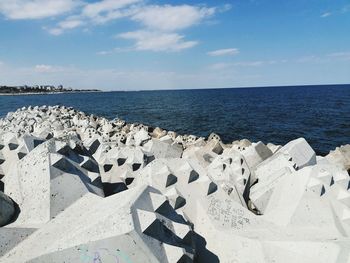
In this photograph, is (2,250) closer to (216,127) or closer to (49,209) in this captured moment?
(49,209)

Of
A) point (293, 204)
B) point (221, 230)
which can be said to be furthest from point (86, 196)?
point (293, 204)

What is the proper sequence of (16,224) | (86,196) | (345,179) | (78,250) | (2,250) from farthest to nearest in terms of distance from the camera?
(345,179) → (86,196) → (16,224) → (2,250) → (78,250)

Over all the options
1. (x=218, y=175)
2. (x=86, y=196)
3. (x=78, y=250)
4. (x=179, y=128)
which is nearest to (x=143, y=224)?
(x=78, y=250)

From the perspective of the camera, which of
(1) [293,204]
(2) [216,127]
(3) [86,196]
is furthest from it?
(2) [216,127]

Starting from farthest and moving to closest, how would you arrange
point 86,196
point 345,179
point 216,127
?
1. point 216,127
2. point 345,179
3. point 86,196

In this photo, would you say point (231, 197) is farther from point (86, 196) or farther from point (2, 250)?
point (2, 250)

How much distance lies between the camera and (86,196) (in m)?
5.05

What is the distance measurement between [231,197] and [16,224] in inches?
129

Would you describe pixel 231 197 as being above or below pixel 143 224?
below

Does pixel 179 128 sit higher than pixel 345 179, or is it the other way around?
pixel 345 179

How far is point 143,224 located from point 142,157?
3460 mm

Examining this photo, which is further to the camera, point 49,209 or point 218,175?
point 218,175

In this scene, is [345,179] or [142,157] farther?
[142,157]

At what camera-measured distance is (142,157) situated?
7289mm
